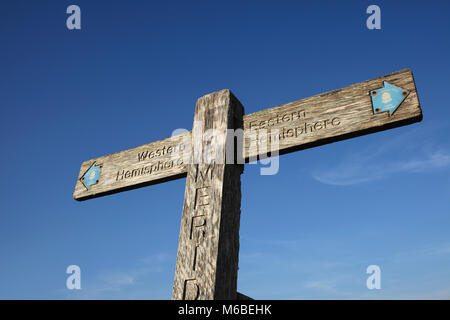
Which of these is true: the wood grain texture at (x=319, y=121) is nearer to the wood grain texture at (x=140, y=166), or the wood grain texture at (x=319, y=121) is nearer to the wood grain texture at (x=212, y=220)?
the wood grain texture at (x=140, y=166)

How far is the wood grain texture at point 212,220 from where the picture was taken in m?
1.94

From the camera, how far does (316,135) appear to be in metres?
2.13

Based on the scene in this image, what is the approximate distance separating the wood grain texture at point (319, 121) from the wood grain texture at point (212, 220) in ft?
0.54

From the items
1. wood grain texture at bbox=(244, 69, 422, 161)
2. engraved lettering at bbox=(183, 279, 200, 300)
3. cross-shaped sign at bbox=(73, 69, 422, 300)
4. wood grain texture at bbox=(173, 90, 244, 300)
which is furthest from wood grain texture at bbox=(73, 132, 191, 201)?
engraved lettering at bbox=(183, 279, 200, 300)

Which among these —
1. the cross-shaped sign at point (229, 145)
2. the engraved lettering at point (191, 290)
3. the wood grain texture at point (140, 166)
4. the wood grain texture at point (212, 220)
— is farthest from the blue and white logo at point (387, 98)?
the engraved lettering at point (191, 290)

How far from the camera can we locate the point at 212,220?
2064 millimetres

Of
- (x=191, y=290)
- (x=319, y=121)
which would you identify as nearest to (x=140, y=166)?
(x=191, y=290)

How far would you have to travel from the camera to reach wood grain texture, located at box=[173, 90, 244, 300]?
194 cm
